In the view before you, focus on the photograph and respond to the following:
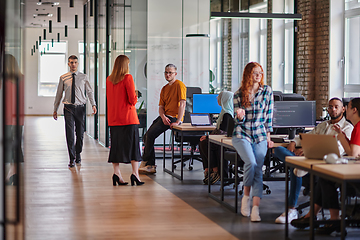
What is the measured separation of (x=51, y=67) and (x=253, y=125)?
63.8 ft

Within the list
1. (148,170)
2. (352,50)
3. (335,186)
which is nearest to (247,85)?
(335,186)

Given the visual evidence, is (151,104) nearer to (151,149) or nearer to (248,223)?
(151,149)

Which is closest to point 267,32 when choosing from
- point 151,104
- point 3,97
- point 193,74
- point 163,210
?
point 193,74

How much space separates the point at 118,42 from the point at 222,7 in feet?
7.15

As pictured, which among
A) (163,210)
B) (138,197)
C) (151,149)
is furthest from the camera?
(151,149)

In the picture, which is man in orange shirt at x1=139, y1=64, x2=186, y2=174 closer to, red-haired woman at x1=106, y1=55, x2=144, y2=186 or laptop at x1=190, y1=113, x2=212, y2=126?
laptop at x1=190, y1=113, x2=212, y2=126

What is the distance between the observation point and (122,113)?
5.48m

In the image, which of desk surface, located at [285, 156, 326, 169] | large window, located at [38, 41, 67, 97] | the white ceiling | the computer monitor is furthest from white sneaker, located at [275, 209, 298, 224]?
large window, located at [38, 41, 67, 97]

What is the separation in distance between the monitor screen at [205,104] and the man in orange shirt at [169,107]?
0.81 feet

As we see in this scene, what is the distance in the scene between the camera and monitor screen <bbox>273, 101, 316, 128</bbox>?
16.6ft

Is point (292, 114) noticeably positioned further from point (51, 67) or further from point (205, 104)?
point (51, 67)

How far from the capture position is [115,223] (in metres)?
4.04

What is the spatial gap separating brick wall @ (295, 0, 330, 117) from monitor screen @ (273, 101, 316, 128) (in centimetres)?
420

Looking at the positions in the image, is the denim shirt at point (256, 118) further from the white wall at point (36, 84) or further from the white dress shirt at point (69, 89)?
the white wall at point (36, 84)
